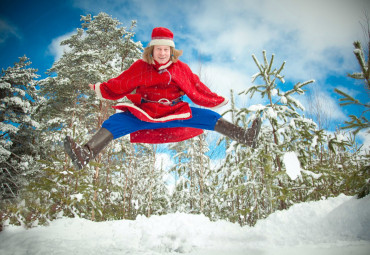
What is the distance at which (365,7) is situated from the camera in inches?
102

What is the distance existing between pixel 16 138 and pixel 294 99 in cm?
1135

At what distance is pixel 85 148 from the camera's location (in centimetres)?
205

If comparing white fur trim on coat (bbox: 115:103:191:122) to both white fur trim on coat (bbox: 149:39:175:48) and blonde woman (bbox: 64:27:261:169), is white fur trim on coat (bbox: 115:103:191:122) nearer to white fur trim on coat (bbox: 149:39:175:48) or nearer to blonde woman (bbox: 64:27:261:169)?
blonde woman (bbox: 64:27:261:169)


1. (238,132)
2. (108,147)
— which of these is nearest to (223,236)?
(238,132)

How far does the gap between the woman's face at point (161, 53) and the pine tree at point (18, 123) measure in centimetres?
883

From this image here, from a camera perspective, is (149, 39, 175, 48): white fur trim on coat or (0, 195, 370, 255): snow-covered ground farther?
(149, 39, 175, 48): white fur trim on coat

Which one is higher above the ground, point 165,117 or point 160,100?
point 160,100

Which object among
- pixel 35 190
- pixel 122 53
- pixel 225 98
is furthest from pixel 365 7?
pixel 122 53

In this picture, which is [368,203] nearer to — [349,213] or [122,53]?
[349,213]

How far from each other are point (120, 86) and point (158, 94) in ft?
1.52

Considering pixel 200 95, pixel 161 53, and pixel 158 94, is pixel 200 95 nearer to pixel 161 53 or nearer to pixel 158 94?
pixel 158 94

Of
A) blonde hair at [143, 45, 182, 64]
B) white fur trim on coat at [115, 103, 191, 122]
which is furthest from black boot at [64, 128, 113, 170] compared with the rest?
blonde hair at [143, 45, 182, 64]

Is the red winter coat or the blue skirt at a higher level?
the red winter coat

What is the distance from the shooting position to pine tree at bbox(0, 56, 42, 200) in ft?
28.2
